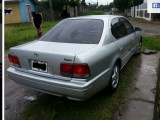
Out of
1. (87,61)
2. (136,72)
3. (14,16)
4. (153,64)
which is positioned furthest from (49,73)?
(14,16)

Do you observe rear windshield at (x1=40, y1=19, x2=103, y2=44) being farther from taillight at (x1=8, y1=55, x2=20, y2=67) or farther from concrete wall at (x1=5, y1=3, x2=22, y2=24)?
concrete wall at (x1=5, y1=3, x2=22, y2=24)

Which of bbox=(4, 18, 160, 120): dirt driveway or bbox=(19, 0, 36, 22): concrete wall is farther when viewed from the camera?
bbox=(19, 0, 36, 22): concrete wall

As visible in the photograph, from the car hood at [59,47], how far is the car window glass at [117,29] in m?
0.96

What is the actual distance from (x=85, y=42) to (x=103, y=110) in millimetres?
1152

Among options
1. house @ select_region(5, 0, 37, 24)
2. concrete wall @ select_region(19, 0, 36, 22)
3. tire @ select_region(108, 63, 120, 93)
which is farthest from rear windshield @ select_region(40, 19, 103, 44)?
concrete wall @ select_region(19, 0, 36, 22)

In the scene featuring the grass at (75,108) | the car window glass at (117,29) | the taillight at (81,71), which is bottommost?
the grass at (75,108)

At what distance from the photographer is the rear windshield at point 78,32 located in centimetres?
420

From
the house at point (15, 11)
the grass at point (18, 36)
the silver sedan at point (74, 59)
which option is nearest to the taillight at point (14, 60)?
the silver sedan at point (74, 59)

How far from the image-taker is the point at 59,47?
12.6 ft

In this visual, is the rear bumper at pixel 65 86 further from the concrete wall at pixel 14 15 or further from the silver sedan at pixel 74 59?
the concrete wall at pixel 14 15

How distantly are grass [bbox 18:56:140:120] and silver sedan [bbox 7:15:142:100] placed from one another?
0.23 meters

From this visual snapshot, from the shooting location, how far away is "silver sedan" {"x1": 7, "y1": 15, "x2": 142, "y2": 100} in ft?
11.2

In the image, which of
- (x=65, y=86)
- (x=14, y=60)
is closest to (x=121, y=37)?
(x=65, y=86)

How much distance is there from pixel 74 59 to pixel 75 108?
3.39 feet
